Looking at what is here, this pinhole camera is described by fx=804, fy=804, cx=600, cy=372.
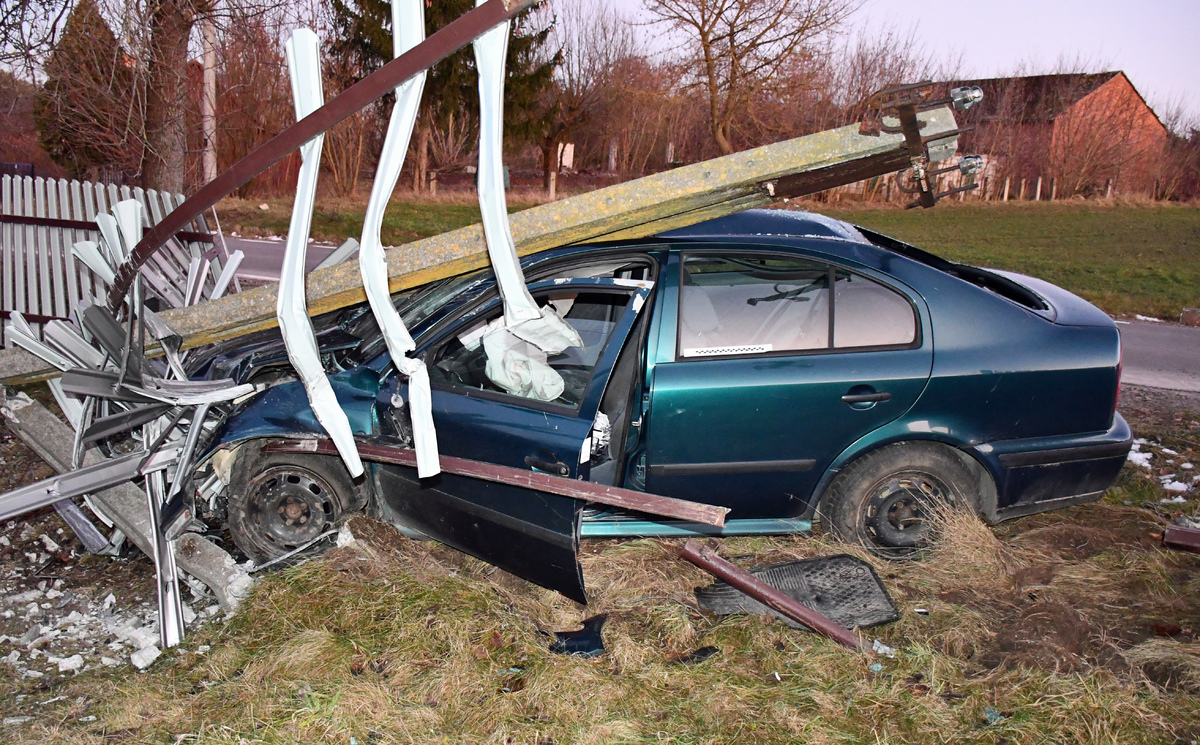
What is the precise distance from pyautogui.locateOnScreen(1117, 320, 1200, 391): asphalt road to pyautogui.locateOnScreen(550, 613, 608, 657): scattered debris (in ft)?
19.6

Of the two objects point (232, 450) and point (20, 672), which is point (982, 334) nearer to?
point (232, 450)

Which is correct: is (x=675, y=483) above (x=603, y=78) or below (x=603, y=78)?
below

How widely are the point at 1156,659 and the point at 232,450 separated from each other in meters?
3.97

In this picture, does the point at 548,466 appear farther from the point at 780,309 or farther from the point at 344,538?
the point at 780,309

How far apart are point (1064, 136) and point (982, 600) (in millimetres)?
29809

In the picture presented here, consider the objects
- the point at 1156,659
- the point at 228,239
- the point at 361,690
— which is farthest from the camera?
the point at 228,239

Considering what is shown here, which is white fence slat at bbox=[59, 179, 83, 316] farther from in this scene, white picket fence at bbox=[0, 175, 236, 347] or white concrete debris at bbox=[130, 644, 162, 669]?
white concrete debris at bbox=[130, 644, 162, 669]

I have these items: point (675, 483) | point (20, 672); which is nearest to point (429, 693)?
point (675, 483)

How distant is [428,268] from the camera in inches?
143

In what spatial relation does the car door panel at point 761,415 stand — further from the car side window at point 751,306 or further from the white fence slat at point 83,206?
the white fence slat at point 83,206

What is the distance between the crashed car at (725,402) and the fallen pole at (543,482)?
5 centimetres

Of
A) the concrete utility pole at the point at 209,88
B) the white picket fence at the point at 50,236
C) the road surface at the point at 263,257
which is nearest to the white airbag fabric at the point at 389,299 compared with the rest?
the white picket fence at the point at 50,236

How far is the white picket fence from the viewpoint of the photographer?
21.2ft

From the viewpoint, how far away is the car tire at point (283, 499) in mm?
3746
